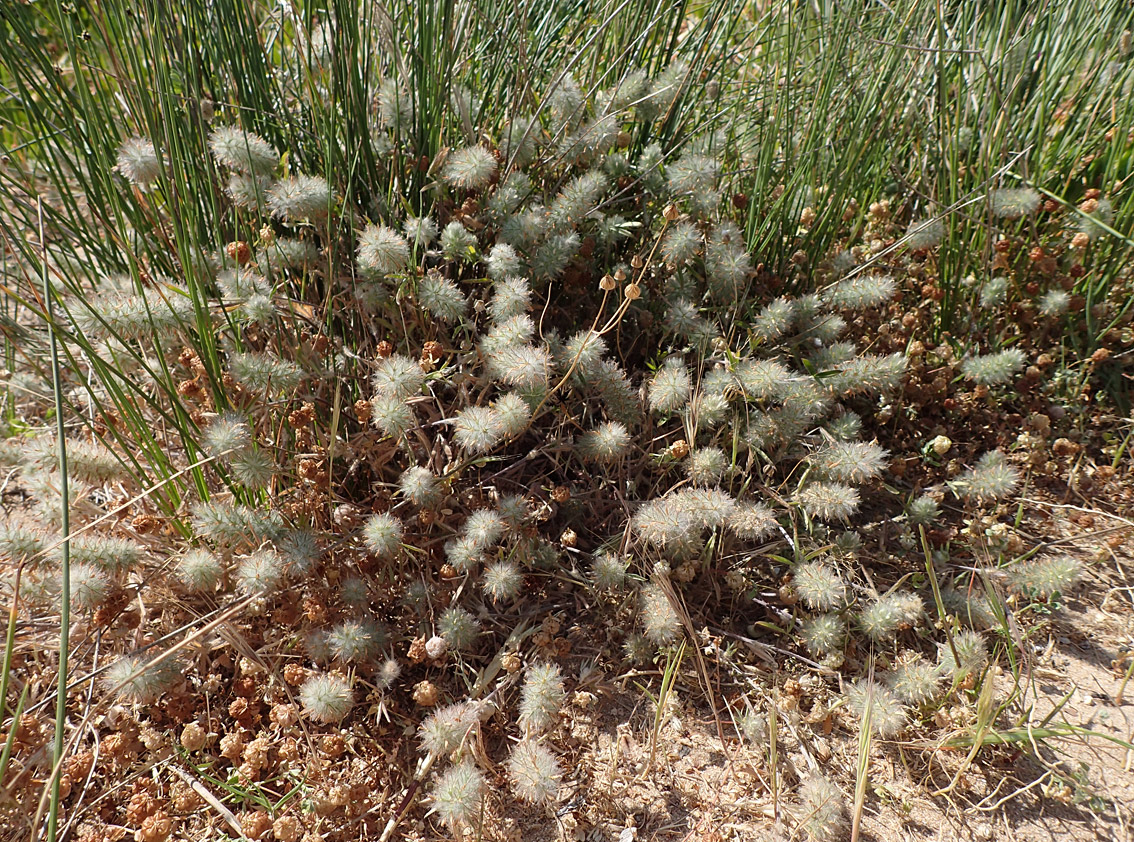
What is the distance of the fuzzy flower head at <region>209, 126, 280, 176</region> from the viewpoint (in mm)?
1928

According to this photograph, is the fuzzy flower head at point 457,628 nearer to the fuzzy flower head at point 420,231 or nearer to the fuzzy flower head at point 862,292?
the fuzzy flower head at point 420,231

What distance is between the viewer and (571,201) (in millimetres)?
2129

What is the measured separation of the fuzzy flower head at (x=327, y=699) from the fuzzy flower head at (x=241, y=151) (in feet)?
3.84

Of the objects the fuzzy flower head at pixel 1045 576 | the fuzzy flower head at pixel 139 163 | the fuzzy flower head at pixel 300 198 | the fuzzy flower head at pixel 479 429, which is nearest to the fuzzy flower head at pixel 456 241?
the fuzzy flower head at pixel 300 198

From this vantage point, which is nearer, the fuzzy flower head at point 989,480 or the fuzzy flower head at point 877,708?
the fuzzy flower head at point 877,708

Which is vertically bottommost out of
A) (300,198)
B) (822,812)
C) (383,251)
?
(822,812)

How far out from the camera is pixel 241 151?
76.4 inches

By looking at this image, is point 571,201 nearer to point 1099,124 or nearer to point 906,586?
point 906,586

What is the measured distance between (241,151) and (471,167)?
552 millimetres

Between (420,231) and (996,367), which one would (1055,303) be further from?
(420,231)

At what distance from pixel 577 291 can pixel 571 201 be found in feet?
0.86

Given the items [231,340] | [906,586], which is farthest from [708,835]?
[231,340]

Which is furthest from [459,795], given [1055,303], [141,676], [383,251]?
[1055,303]

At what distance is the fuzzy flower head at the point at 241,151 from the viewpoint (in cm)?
193
